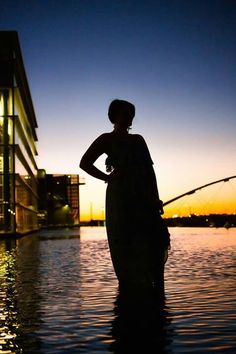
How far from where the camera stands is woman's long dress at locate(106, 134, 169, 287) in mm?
5293

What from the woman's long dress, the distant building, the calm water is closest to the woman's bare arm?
the woman's long dress

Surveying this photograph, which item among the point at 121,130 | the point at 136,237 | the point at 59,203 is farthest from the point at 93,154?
the point at 59,203

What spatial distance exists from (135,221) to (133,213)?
0.08 m

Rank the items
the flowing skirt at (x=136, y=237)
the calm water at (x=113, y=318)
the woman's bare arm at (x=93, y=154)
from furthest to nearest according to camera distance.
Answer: the woman's bare arm at (x=93, y=154), the flowing skirt at (x=136, y=237), the calm water at (x=113, y=318)

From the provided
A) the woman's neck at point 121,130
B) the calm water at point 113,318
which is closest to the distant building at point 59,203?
the calm water at point 113,318

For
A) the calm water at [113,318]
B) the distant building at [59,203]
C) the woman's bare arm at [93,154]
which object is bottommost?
the calm water at [113,318]

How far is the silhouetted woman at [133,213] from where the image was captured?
5.30 m

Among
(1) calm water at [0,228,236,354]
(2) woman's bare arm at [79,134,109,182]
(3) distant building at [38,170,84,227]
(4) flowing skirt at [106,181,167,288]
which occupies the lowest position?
(1) calm water at [0,228,236,354]

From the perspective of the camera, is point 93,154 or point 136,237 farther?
point 93,154

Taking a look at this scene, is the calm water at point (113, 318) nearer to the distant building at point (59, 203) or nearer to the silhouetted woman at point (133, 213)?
the silhouetted woman at point (133, 213)

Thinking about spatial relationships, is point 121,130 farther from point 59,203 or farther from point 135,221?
point 59,203

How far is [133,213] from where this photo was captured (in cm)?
534

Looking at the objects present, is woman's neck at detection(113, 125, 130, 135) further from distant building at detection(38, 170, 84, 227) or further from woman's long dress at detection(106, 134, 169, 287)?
distant building at detection(38, 170, 84, 227)

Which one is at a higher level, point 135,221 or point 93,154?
point 93,154
